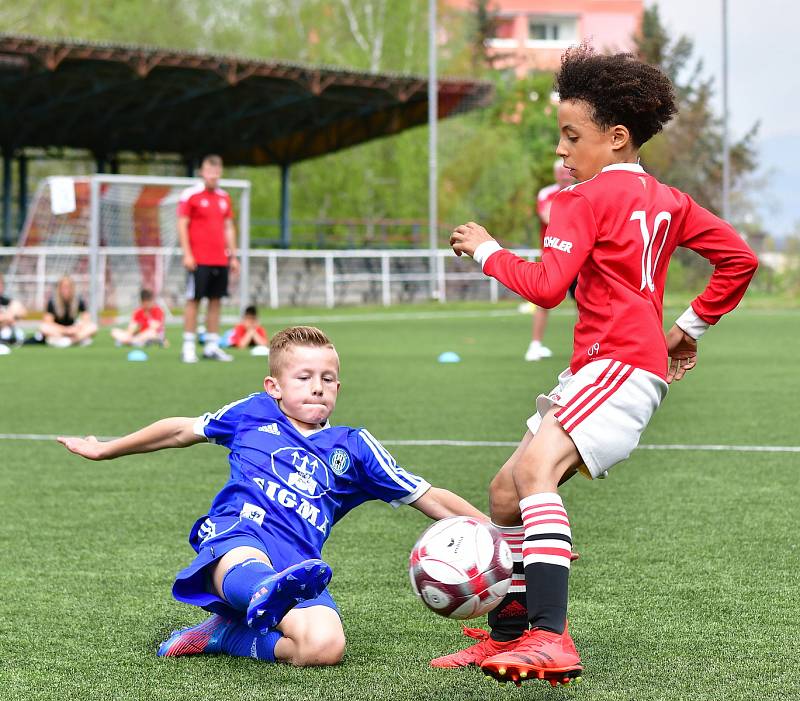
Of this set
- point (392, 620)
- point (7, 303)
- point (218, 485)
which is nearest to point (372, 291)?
point (7, 303)

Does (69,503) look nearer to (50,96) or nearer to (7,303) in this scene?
(7,303)

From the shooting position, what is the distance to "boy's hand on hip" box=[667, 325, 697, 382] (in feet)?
12.9

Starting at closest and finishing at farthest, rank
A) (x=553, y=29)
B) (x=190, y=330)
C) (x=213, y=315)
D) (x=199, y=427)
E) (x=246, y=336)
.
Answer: (x=199, y=427) → (x=190, y=330) → (x=213, y=315) → (x=246, y=336) → (x=553, y=29)

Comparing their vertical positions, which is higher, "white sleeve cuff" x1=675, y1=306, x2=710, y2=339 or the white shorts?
"white sleeve cuff" x1=675, y1=306, x2=710, y2=339

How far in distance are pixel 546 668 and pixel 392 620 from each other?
104 cm

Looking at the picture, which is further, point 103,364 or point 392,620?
point 103,364

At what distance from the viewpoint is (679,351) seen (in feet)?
13.0

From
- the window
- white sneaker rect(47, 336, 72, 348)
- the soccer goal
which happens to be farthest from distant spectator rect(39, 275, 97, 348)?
the window

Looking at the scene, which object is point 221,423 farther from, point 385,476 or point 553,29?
point 553,29

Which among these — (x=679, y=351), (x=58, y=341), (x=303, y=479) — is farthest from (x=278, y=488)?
(x=58, y=341)

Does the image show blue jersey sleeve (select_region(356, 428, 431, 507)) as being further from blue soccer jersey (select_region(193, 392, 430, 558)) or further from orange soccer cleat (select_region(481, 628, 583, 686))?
orange soccer cleat (select_region(481, 628, 583, 686))

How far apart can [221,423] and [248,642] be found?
66cm

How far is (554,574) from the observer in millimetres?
3377

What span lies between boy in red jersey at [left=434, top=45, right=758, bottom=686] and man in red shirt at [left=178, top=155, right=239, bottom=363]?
10.9m
